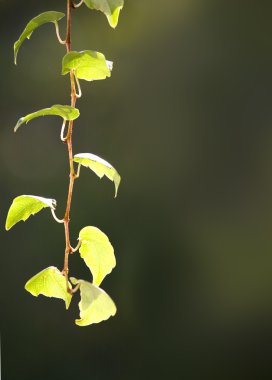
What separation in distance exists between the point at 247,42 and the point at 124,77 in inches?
11.6

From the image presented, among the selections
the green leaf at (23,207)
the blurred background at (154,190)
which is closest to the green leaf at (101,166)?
the green leaf at (23,207)

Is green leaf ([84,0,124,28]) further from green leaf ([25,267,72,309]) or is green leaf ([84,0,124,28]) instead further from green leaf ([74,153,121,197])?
green leaf ([25,267,72,309])

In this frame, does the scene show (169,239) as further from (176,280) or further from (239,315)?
(239,315)

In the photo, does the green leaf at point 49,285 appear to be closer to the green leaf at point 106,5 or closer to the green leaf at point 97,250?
the green leaf at point 97,250

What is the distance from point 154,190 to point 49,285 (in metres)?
0.78

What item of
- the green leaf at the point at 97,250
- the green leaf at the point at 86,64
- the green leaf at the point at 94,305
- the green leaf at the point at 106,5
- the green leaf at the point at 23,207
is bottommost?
the green leaf at the point at 94,305

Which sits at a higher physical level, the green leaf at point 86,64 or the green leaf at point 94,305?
the green leaf at point 86,64

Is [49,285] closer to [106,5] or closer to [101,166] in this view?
[101,166]

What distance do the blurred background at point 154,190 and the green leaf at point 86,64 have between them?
0.75m

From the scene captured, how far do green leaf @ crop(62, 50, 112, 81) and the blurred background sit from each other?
29.6 inches

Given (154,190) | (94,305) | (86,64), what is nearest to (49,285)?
(94,305)

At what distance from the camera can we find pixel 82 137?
1219 mm

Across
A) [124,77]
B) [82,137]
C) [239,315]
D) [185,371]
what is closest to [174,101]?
[124,77]

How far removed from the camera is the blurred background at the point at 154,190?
46.8 inches
